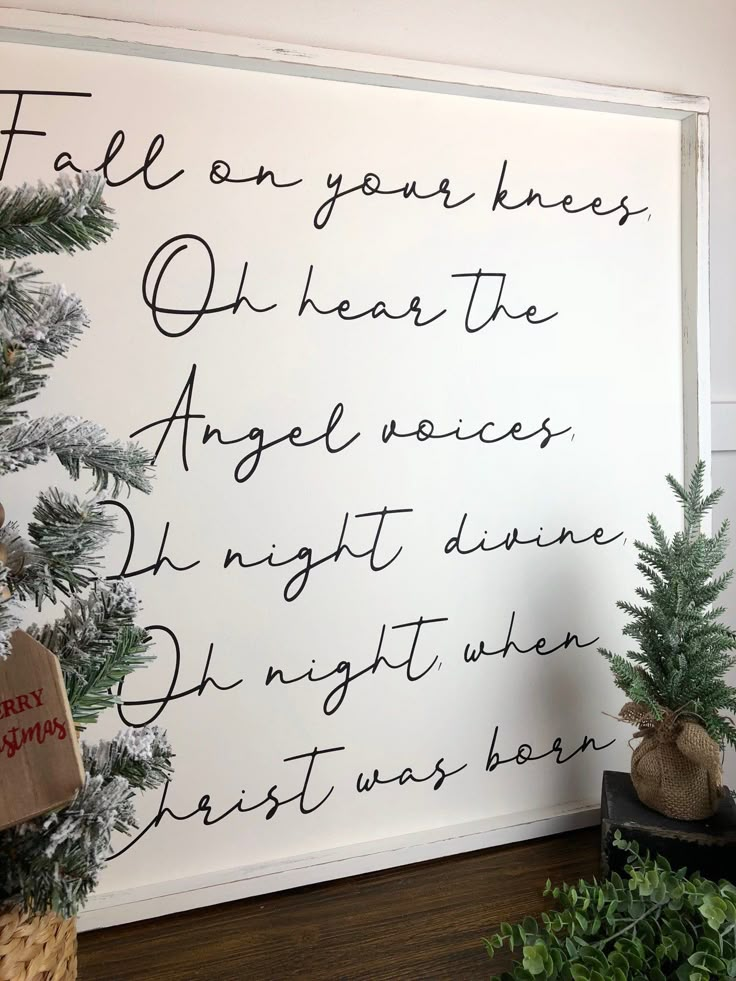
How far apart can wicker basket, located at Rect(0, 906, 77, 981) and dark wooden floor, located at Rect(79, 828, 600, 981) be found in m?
0.30

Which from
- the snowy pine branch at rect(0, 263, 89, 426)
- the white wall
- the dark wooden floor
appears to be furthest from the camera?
the white wall

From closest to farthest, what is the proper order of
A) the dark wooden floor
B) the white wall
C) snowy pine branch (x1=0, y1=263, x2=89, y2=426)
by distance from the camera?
1. snowy pine branch (x1=0, y1=263, x2=89, y2=426)
2. the dark wooden floor
3. the white wall

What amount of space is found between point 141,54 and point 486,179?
0.46 meters

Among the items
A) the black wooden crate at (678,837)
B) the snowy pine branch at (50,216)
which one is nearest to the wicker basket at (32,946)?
the snowy pine branch at (50,216)

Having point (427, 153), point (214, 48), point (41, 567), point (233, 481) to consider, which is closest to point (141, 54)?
point (214, 48)

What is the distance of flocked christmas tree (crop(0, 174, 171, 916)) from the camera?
54cm

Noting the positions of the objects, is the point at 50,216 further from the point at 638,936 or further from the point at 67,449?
the point at 638,936

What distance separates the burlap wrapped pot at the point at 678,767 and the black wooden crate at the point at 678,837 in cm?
2

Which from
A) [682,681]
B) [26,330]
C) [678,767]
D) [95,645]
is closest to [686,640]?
[682,681]

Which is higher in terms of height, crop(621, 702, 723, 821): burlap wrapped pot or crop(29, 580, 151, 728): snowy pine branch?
crop(29, 580, 151, 728): snowy pine branch

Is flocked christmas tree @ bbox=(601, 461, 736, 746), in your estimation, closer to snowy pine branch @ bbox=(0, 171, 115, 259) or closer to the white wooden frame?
the white wooden frame

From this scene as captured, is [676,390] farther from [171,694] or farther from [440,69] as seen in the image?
[171,694]

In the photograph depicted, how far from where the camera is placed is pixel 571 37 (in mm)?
1130

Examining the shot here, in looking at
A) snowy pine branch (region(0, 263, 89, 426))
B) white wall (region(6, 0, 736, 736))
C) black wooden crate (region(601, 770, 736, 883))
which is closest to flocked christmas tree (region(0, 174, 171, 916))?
snowy pine branch (region(0, 263, 89, 426))
